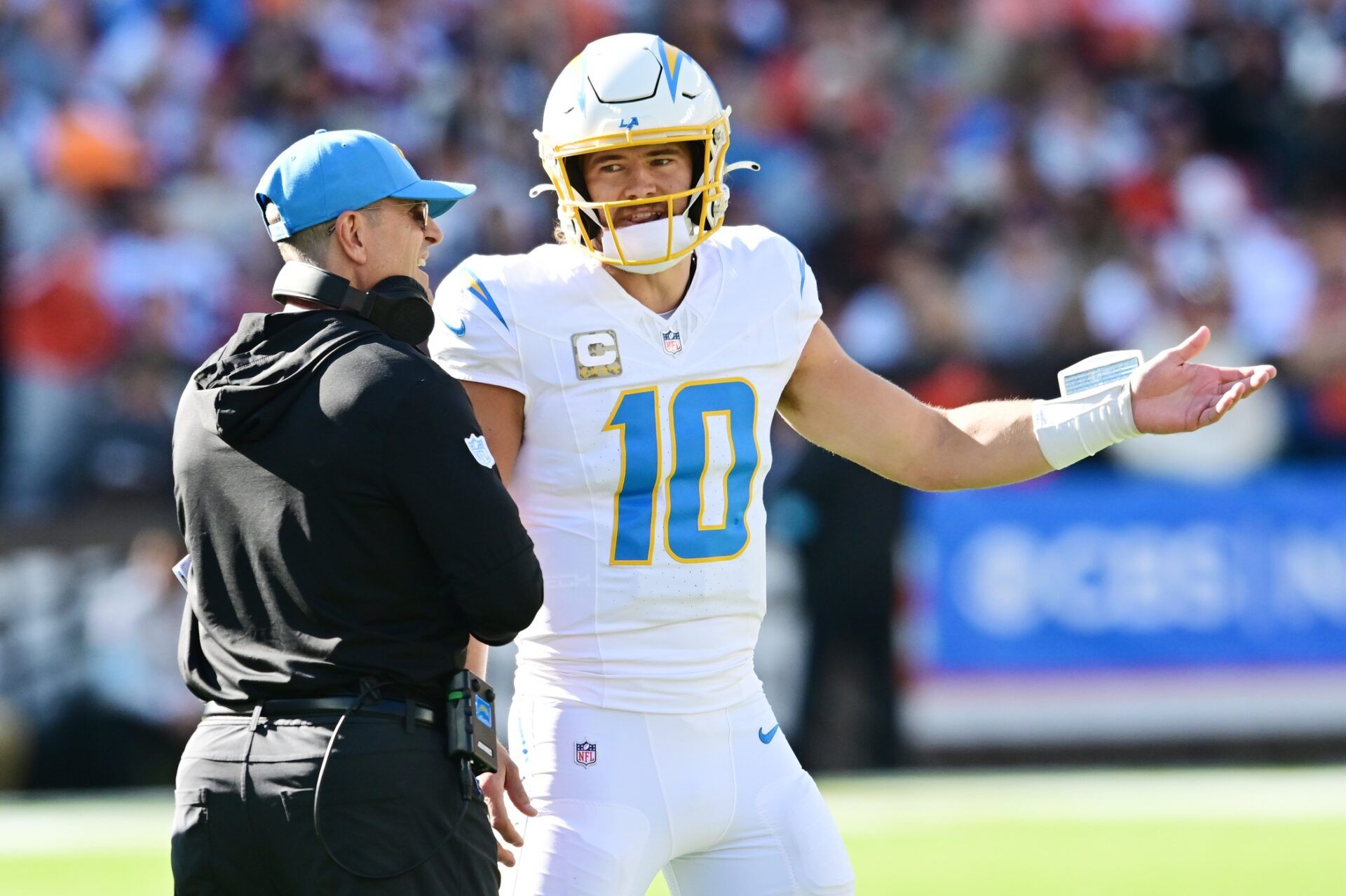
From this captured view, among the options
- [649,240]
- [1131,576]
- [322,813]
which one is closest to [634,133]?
[649,240]

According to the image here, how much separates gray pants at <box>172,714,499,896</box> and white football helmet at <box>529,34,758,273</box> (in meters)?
1.06

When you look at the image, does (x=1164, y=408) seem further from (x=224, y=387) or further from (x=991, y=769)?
(x=991, y=769)

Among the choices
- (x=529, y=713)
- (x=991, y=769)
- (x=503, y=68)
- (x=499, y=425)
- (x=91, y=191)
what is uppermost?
(x=503, y=68)

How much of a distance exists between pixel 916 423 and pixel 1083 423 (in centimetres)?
34

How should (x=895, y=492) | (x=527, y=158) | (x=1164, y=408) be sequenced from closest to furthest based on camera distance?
(x=1164, y=408)
(x=895, y=492)
(x=527, y=158)

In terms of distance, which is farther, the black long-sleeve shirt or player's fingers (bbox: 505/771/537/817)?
player's fingers (bbox: 505/771/537/817)

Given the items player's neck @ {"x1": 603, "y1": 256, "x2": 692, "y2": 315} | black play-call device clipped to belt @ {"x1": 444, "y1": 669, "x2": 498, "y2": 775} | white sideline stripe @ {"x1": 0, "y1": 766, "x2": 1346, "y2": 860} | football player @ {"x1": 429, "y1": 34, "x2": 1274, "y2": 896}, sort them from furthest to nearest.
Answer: white sideline stripe @ {"x1": 0, "y1": 766, "x2": 1346, "y2": 860} < player's neck @ {"x1": 603, "y1": 256, "x2": 692, "y2": 315} < football player @ {"x1": 429, "y1": 34, "x2": 1274, "y2": 896} < black play-call device clipped to belt @ {"x1": 444, "y1": 669, "x2": 498, "y2": 775}

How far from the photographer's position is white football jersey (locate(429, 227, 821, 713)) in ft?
11.1

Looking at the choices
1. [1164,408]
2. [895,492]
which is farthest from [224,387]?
[895,492]

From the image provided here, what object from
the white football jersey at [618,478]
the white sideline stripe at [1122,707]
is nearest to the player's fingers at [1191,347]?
the white football jersey at [618,478]

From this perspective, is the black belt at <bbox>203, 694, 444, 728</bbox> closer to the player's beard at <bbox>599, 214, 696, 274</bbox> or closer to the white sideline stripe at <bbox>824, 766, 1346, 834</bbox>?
the player's beard at <bbox>599, 214, 696, 274</bbox>

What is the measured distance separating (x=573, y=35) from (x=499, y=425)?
A: 8.61 metres

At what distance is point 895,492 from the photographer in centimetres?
873

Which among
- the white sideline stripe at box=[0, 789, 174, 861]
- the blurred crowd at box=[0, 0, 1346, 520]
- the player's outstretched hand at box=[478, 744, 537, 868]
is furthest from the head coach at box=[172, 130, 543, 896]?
the blurred crowd at box=[0, 0, 1346, 520]
